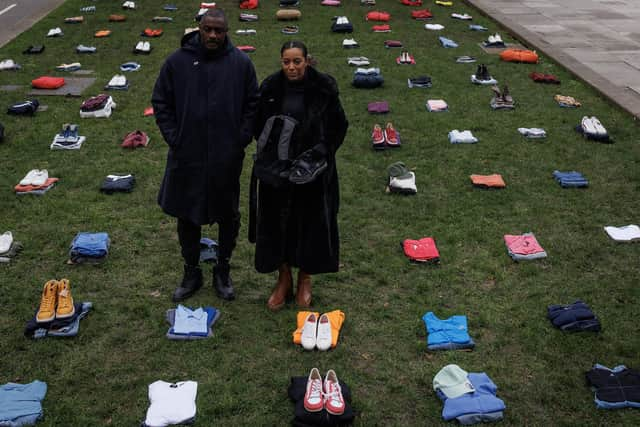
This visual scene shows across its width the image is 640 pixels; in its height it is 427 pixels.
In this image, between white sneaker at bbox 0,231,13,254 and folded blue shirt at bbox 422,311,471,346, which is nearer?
folded blue shirt at bbox 422,311,471,346

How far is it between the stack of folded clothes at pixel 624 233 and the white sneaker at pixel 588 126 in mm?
2673

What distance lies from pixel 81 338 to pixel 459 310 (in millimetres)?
3295

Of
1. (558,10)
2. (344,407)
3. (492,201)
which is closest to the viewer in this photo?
(344,407)

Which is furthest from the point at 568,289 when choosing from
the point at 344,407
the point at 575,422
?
the point at 344,407

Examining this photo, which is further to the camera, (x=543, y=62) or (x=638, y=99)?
(x=543, y=62)

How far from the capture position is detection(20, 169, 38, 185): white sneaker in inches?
337

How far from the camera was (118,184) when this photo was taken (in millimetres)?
8578

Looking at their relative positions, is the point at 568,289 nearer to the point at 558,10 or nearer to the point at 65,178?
the point at 65,178

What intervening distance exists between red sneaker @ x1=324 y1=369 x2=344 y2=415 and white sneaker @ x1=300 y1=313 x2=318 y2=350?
A: 0.53m

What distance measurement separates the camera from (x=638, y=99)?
11.8m

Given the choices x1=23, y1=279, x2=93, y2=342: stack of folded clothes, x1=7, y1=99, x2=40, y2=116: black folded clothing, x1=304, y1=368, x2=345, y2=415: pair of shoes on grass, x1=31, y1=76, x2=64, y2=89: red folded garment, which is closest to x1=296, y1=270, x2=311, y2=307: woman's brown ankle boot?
x1=304, y1=368, x2=345, y2=415: pair of shoes on grass

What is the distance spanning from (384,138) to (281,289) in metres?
4.21

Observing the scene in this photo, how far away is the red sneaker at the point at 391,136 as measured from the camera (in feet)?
32.5

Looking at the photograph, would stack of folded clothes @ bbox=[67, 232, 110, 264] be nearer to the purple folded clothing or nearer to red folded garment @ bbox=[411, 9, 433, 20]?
the purple folded clothing
